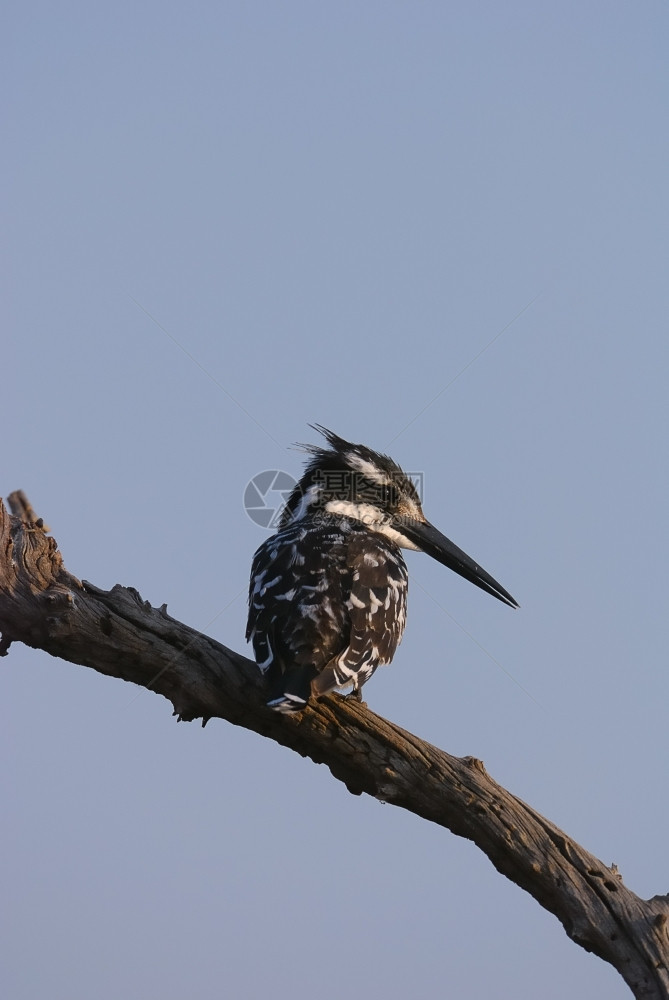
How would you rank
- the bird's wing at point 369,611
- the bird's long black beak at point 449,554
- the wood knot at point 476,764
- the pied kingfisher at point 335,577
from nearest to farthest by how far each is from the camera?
the wood knot at point 476,764
the pied kingfisher at point 335,577
the bird's wing at point 369,611
the bird's long black beak at point 449,554

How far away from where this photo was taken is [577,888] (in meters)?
5.08

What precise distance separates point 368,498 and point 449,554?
937 mm

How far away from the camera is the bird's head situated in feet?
25.2

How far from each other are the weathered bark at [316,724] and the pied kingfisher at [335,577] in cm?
23

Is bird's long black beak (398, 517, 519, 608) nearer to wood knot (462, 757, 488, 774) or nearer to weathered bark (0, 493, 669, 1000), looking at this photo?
weathered bark (0, 493, 669, 1000)

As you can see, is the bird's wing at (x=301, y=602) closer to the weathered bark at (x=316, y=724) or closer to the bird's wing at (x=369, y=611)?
the bird's wing at (x=369, y=611)

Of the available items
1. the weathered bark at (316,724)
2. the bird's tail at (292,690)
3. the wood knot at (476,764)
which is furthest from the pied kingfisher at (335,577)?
the wood knot at (476,764)

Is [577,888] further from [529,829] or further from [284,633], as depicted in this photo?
[284,633]

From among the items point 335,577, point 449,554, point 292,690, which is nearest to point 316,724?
point 292,690

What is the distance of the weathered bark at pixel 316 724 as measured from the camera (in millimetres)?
5125

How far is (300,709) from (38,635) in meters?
1.57

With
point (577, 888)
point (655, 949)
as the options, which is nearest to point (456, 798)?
point (577, 888)

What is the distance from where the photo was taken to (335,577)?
20.1 feet

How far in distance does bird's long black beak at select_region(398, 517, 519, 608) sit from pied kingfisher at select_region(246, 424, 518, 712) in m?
0.01
